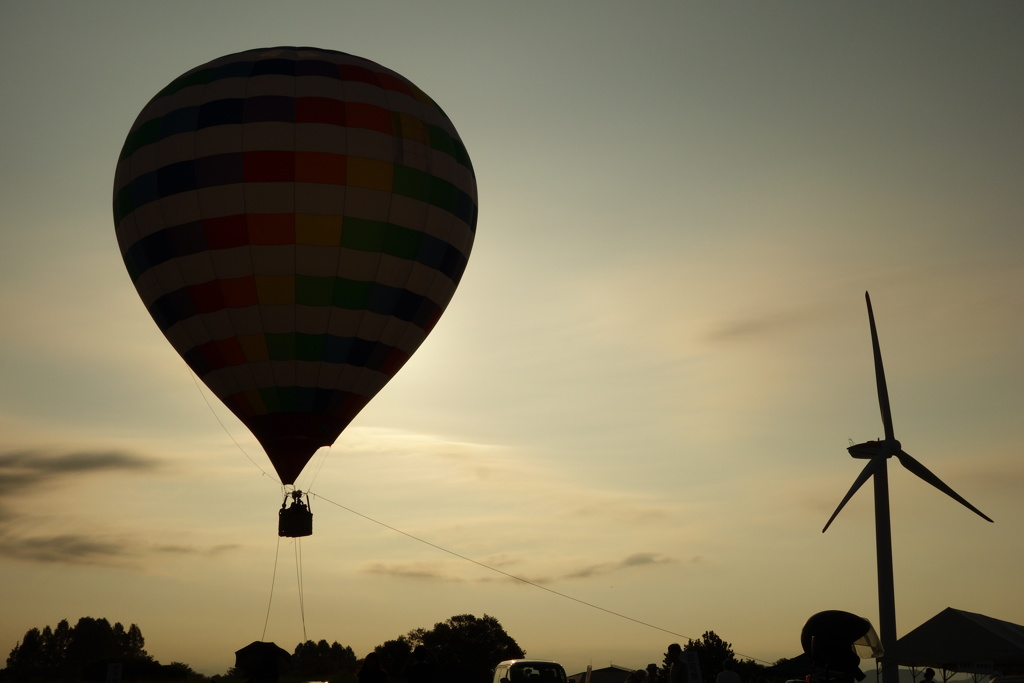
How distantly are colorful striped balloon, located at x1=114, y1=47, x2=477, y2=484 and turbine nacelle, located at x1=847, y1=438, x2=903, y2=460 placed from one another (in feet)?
99.3

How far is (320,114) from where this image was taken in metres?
35.6

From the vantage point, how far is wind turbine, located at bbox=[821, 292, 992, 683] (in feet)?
171

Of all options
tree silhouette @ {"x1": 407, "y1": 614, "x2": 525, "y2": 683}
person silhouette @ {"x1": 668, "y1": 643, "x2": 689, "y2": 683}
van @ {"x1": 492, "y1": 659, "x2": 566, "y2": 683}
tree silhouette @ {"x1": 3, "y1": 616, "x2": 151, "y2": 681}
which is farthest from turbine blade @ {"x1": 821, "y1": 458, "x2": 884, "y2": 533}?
tree silhouette @ {"x1": 3, "y1": 616, "x2": 151, "y2": 681}

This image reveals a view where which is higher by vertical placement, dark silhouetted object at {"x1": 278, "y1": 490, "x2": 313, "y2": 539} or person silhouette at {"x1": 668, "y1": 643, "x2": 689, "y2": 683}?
dark silhouetted object at {"x1": 278, "y1": 490, "x2": 313, "y2": 539}

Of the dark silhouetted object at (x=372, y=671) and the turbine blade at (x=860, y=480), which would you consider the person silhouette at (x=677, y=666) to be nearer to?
the dark silhouetted object at (x=372, y=671)

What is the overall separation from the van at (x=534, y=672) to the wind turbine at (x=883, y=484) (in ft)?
74.1

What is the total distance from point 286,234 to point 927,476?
121ft

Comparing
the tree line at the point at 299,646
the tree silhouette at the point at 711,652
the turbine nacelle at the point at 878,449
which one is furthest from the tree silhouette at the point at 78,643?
the turbine nacelle at the point at 878,449

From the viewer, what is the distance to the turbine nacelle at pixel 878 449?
5644cm

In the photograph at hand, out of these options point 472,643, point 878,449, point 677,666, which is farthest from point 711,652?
point 677,666

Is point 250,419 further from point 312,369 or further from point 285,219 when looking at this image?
point 285,219

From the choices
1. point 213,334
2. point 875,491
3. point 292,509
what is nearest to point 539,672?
point 292,509

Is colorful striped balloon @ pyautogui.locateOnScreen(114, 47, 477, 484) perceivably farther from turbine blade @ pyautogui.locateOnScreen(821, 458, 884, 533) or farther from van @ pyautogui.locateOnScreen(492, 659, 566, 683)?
turbine blade @ pyautogui.locateOnScreen(821, 458, 884, 533)

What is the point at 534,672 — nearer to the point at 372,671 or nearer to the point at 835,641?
the point at 372,671
